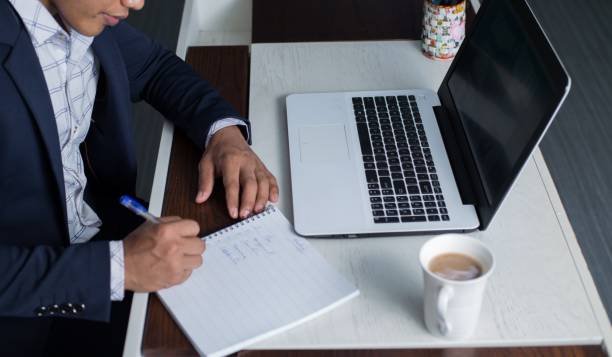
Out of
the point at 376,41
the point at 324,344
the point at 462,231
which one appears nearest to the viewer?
the point at 324,344

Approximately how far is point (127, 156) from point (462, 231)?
703 millimetres

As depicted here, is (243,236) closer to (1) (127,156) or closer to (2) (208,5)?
(1) (127,156)

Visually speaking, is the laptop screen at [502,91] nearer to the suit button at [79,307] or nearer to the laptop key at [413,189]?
the laptop key at [413,189]

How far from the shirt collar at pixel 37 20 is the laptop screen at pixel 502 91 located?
2.29 feet

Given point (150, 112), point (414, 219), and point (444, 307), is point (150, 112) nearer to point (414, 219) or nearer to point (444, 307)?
point (414, 219)

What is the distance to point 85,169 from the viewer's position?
56.9 inches

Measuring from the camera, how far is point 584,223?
2.21m

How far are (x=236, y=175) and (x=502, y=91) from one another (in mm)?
451

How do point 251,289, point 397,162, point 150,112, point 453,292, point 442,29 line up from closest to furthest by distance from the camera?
point 453,292 → point 251,289 → point 397,162 → point 442,29 → point 150,112

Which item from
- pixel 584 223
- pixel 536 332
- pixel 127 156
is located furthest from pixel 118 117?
pixel 584 223

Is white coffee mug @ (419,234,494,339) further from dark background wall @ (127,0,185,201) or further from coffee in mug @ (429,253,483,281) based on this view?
dark background wall @ (127,0,185,201)

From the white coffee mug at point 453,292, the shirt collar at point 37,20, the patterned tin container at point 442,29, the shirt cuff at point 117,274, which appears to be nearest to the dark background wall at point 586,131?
the patterned tin container at point 442,29

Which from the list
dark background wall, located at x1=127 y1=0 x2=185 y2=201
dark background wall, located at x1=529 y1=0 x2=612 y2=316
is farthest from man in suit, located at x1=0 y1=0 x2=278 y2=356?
dark background wall, located at x1=529 y1=0 x2=612 y2=316

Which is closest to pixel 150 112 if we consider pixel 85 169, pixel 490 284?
pixel 85 169
